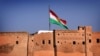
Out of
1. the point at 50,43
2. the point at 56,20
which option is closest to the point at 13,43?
the point at 50,43

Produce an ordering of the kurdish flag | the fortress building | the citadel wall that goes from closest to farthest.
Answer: the kurdish flag → the citadel wall → the fortress building

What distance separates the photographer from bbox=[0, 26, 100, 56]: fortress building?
3309cm

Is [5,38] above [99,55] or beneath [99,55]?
above

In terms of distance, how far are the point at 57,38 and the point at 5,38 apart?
6196 mm

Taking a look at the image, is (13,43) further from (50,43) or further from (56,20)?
(56,20)

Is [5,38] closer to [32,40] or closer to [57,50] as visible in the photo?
[32,40]

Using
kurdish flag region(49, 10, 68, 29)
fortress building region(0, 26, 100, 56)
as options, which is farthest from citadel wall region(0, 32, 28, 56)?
kurdish flag region(49, 10, 68, 29)

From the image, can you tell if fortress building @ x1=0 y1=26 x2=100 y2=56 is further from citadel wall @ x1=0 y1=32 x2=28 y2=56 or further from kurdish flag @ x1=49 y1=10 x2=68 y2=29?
kurdish flag @ x1=49 y1=10 x2=68 y2=29

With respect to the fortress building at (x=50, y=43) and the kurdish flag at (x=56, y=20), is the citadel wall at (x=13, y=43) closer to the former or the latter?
the fortress building at (x=50, y=43)

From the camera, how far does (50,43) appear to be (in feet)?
109

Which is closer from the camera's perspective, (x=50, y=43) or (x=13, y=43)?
(x=13, y=43)

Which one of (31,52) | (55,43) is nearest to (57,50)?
(55,43)

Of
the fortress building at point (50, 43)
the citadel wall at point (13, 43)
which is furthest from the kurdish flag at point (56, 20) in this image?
the citadel wall at point (13, 43)

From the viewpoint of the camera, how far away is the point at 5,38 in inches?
1305
